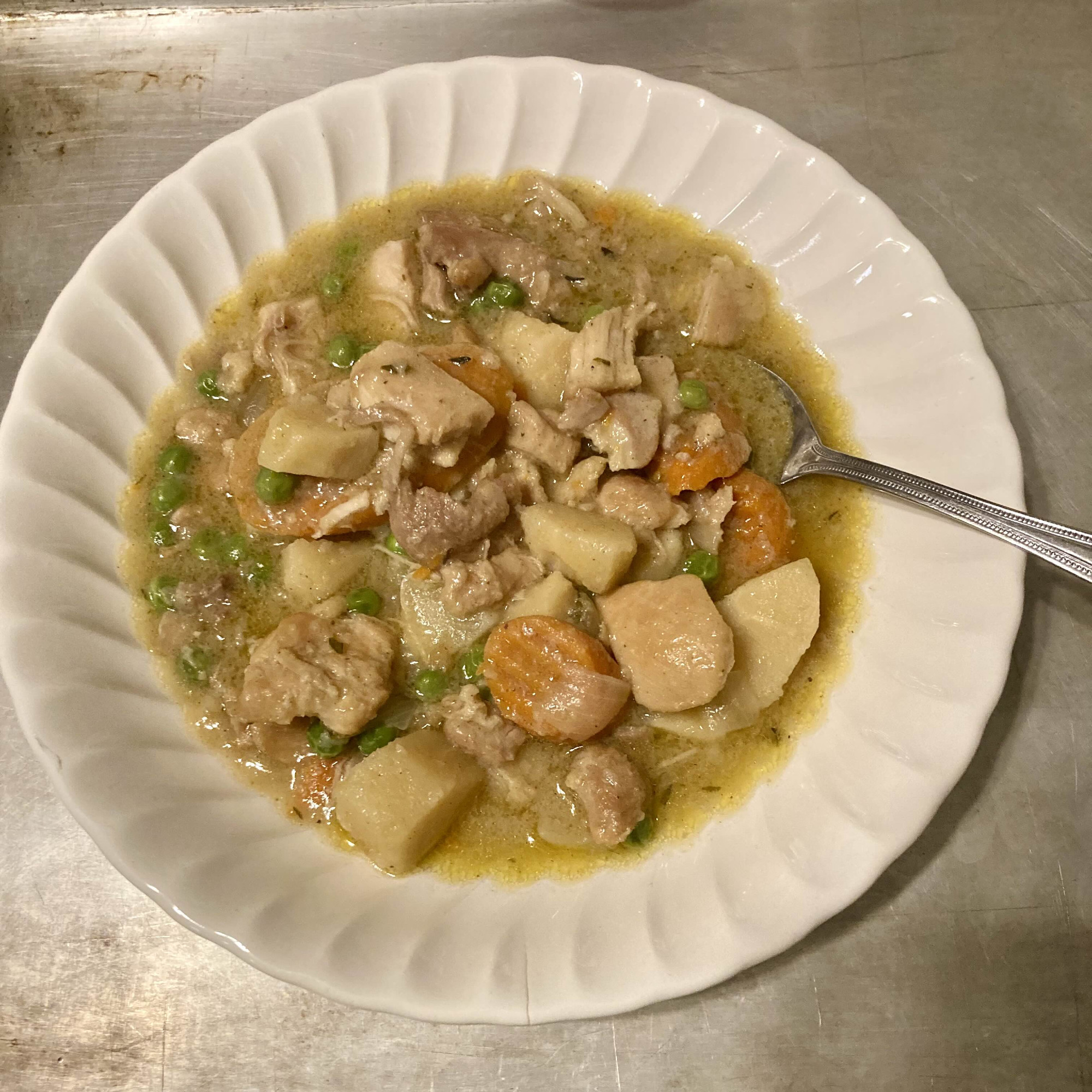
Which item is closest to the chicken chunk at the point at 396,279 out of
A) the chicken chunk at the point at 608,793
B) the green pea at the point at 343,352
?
the green pea at the point at 343,352

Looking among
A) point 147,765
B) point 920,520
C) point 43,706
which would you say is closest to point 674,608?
point 920,520

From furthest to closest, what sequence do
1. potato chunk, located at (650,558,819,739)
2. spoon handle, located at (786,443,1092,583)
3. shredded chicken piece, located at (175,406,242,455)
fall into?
1. shredded chicken piece, located at (175,406,242,455)
2. potato chunk, located at (650,558,819,739)
3. spoon handle, located at (786,443,1092,583)

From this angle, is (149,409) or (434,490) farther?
(149,409)

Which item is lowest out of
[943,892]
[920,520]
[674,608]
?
[943,892]

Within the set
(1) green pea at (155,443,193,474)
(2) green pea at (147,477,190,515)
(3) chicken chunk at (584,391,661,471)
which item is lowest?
(2) green pea at (147,477,190,515)

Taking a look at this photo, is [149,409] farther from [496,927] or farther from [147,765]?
[496,927]

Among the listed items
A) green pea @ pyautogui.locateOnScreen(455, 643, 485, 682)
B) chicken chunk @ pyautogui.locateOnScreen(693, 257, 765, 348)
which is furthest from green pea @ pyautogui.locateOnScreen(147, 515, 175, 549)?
chicken chunk @ pyautogui.locateOnScreen(693, 257, 765, 348)

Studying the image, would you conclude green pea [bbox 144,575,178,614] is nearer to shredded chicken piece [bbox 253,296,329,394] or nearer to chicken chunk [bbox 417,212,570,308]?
shredded chicken piece [bbox 253,296,329,394]

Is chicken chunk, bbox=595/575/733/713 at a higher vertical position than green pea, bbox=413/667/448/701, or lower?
higher
